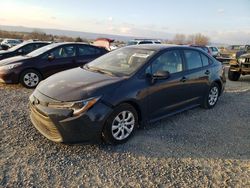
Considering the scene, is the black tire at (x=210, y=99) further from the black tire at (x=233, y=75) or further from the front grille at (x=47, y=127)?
the black tire at (x=233, y=75)

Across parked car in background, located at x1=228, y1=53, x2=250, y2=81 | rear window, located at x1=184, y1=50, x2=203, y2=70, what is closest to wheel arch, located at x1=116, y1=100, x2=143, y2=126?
rear window, located at x1=184, y1=50, x2=203, y2=70

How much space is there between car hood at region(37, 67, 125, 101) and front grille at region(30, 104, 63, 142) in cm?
32

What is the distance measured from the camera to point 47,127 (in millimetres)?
3648

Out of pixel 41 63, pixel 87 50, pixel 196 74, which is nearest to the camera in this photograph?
pixel 196 74

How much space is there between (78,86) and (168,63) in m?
1.81

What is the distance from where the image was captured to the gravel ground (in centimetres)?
306

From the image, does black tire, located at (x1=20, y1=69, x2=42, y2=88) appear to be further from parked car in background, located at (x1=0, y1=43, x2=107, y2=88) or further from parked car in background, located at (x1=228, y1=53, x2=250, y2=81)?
parked car in background, located at (x1=228, y1=53, x2=250, y2=81)

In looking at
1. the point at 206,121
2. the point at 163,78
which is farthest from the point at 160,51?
the point at 206,121

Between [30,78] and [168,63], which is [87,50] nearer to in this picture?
[30,78]

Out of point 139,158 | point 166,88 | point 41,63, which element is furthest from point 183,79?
point 41,63

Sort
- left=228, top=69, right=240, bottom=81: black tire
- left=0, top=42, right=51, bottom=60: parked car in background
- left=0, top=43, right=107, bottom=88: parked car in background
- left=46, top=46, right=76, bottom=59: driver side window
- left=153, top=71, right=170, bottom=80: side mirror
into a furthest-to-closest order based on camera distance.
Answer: left=228, top=69, right=240, bottom=81: black tire, left=0, top=42, right=51, bottom=60: parked car in background, left=46, top=46, right=76, bottom=59: driver side window, left=0, top=43, right=107, bottom=88: parked car in background, left=153, top=71, right=170, bottom=80: side mirror

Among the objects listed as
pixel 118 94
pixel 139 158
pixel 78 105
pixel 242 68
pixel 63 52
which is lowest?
pixel 139 158

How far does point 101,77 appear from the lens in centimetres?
414

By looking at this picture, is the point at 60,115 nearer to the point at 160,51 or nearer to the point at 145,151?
the point at 145,151
